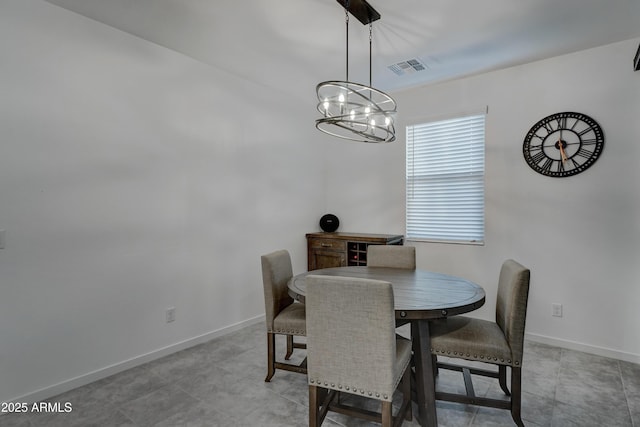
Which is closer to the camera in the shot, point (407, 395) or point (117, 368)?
point (407, 395)

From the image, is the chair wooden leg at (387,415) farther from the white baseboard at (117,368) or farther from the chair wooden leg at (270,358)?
the white baseboard at (117,368)

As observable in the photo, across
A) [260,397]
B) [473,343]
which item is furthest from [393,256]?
[260,397]

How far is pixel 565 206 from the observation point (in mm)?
2979

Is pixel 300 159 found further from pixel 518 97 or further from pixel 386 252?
pixel 518 97

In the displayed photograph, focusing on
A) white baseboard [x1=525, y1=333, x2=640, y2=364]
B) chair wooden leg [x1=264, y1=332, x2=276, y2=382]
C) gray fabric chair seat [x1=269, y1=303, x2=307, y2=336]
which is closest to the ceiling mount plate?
gray fabric chair seat [x1=269, y1=303, x2=307, y2=336]

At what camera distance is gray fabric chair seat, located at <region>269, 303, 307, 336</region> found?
225cm

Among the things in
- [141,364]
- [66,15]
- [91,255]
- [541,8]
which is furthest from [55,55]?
[541,8]

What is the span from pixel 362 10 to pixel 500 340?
7.80 feet

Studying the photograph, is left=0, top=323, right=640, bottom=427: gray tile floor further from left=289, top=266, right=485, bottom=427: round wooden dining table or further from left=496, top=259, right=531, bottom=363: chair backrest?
left=496, top=259, right=531, bottom=363: chair backrest

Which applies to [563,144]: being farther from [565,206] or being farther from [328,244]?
[328,244]

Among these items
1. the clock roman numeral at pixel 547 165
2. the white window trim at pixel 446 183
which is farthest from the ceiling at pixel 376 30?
the clock roman numeral at pixel 547 165

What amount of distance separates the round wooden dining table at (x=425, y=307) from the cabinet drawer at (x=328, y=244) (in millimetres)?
1734

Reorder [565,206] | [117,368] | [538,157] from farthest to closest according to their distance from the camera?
[538,157] < [565,206] < [117,368]

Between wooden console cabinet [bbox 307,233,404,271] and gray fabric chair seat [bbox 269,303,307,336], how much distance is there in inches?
64.6
